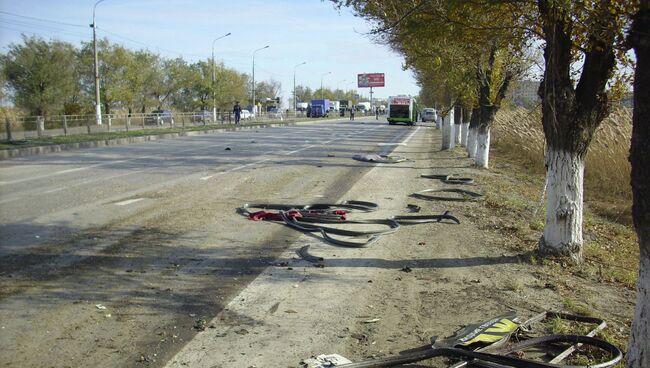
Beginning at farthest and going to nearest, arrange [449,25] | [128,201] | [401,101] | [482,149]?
[401,101] < [482,149] < [128,201] < [449,25]

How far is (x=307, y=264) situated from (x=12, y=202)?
21.1 feet

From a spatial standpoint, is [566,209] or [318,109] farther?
[318,109]

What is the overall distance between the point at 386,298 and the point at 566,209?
2.70 meters

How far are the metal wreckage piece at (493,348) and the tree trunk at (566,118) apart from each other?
221cm

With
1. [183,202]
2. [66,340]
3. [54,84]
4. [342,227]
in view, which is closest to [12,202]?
[183,202]

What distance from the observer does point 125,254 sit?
653 cm

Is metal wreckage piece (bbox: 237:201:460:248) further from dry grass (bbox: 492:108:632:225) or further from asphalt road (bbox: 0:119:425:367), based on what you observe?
dry grass (bbox: 492:108:632:225)

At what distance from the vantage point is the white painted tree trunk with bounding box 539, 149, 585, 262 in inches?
257

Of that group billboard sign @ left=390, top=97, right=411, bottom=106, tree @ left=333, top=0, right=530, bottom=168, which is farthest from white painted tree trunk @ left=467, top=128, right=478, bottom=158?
billboard sign @ left=390, top=97, right=411, bottom=106

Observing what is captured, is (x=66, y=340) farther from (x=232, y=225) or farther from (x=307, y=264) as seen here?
(x=232, y=225)

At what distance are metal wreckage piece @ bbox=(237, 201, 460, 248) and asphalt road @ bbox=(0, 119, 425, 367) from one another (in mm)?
327

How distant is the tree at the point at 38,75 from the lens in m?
43.8

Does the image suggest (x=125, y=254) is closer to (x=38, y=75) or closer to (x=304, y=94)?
(x=38, y=75)

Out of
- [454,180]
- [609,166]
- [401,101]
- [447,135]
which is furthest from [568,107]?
[401,101]
